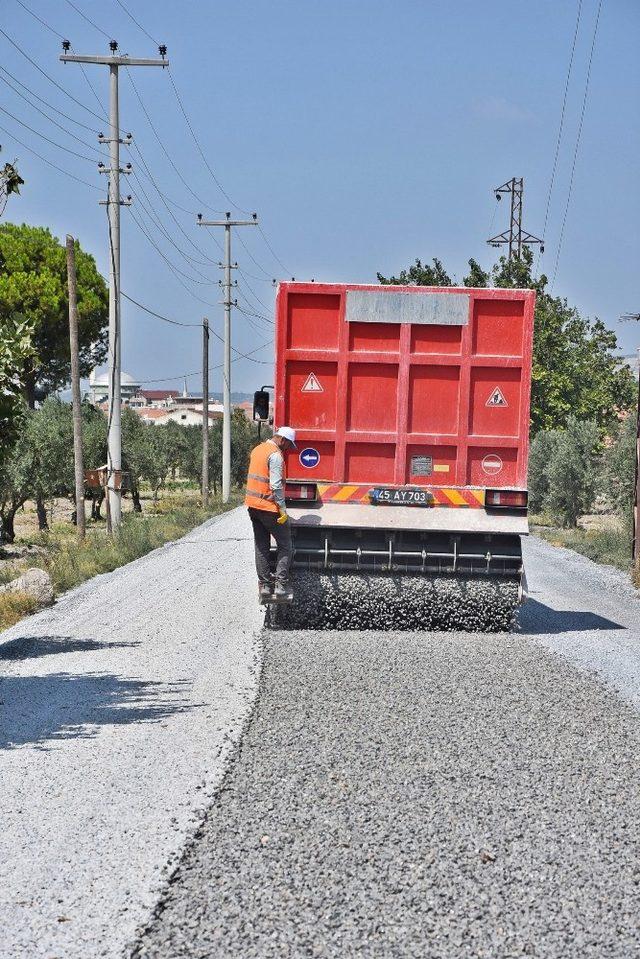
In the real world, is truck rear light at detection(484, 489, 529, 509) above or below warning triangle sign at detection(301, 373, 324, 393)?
below

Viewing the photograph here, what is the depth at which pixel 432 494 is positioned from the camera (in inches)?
493

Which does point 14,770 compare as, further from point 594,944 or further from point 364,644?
point 364,644

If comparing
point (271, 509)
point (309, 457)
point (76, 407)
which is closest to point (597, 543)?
point (76, 407)

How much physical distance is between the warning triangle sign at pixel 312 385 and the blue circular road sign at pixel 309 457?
1.90ft

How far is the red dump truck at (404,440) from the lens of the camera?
12.5 metres

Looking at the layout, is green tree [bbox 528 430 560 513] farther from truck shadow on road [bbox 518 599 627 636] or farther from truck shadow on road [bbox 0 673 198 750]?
truck shadow on road [bbox 0 673 198 750]

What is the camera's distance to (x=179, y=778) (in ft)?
22.7

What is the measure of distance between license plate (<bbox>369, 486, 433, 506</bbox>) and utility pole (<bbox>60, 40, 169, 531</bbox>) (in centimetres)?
1589

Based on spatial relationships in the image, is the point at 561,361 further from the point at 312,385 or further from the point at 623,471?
the point at 312,385

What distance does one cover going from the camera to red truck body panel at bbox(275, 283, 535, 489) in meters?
12.6

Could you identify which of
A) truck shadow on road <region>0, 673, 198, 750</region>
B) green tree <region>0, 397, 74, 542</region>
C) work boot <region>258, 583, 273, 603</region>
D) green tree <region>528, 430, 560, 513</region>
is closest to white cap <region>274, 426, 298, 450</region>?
work boot <region>258, 583, 273, 603</region>

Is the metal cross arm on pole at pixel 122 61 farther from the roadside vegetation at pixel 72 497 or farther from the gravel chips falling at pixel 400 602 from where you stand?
the gravel chips falling at pixel 400 602

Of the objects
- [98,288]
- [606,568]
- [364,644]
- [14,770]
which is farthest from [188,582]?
[98,288]

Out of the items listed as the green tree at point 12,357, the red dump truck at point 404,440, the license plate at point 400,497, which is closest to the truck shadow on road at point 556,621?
the red dump truck at point 404,440
